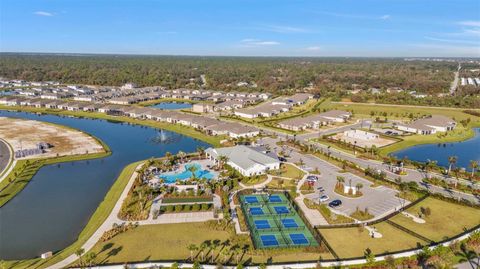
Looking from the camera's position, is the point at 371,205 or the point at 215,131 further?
the point at 215,131

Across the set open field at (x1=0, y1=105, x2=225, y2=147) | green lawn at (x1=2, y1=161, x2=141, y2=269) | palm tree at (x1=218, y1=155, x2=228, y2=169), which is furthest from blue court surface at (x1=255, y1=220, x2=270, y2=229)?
open field at (x1=0, y1=105, x2=225, y2=147)

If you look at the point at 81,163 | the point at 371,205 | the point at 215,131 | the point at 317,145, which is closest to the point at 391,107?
the point at 317,145

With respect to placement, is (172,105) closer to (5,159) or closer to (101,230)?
(5,159)

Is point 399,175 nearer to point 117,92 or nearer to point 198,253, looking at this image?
point 198,253

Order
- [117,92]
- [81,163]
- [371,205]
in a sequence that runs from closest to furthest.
Result: 1. [371,205]
2. [81,163]
3. [117,92]

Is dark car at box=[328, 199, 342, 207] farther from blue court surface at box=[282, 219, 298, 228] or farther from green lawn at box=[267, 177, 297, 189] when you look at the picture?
green lawn at box=[267, 177, 297, 189]

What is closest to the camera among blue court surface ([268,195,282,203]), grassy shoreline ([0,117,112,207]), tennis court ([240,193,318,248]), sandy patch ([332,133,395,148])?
tennis court ([240,193,318,248])
